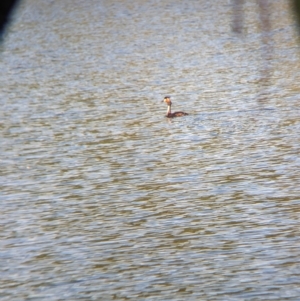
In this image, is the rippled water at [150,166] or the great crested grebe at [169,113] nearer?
the rippled water at [150,166]

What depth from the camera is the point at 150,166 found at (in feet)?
29.8

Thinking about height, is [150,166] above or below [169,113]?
above

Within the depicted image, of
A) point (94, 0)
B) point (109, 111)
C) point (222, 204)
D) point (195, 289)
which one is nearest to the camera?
point (195, 289)

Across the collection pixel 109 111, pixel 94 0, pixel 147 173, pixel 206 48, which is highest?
pixel 147 173

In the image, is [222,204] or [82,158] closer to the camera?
[222,204]

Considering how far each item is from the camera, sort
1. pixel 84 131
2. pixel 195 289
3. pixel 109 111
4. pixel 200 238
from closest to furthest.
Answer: pixel 195 289 → pixel 200 238 → pixel 84 131 → pixel 109 111

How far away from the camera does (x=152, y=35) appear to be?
17.2 meters

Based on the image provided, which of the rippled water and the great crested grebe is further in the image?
the great crested grebe

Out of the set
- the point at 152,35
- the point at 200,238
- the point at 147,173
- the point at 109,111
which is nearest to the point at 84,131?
the point at 109,111

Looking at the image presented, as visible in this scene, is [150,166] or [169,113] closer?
[150,166]

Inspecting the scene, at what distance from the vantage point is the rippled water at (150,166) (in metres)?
6.23

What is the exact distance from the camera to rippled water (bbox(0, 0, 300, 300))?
623 centimetres

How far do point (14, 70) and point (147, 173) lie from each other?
20.8 feet

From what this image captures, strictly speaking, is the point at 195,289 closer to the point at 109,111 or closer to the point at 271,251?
the point at 271,251
